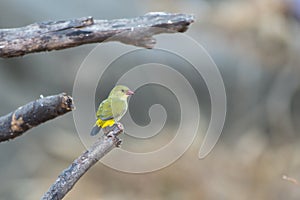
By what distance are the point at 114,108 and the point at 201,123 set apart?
6.47 feet

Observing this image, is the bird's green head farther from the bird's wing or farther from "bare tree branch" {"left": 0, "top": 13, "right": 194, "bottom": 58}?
"bare tree branch" {"left": 0, "top": 13, "right": 194, "bottom": 58}

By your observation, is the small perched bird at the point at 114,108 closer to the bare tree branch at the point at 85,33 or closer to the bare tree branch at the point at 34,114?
the bare tree branch at the point at 34,114

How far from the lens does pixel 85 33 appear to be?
2.62ft

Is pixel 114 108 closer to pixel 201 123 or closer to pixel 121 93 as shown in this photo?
pixel 121 93

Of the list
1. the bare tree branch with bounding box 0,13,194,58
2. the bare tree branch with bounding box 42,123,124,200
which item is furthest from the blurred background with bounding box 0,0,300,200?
the bare tree branch with bounding box 42,123,124,200

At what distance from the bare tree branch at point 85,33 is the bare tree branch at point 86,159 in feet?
0.51

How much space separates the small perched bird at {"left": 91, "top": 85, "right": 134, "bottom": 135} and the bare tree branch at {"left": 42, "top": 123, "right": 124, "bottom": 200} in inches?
0.5

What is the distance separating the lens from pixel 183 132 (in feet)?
7.66

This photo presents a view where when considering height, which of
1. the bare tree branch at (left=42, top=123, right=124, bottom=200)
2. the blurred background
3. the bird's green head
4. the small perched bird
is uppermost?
the blurred background

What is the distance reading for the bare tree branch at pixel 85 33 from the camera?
2.62ft

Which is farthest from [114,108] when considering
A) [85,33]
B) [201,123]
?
[201,123]

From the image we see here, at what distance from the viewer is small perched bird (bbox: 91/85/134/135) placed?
64cm

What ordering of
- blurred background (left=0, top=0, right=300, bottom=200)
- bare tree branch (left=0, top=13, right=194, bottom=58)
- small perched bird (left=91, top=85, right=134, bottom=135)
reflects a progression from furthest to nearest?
blurred background (left=0, top=0, right=300, bottom=200) → bare tree branch (left=0, top=13, right=194, bottom=58) → small perched bird (left=91, top=85, right=134, bottom=135)

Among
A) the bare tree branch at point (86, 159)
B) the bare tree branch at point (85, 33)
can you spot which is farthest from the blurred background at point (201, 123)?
the bare tree branch at point (86, 159)
